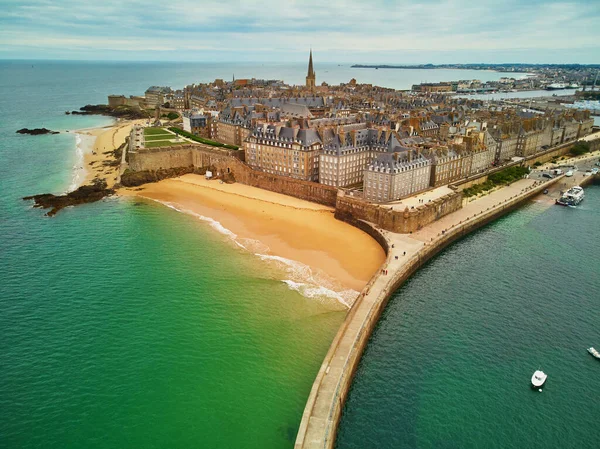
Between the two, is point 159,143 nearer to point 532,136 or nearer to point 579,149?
point 532,136

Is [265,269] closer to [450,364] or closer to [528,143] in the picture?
[450,364]

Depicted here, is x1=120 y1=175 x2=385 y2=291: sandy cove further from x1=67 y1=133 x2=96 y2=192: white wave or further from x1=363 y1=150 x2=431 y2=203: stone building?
x1=67 y1=133 x2=96 y2=192: white wave

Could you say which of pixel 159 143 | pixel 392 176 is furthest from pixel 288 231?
pixel 159 143

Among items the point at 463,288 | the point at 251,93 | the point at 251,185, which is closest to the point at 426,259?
the point at 463,288

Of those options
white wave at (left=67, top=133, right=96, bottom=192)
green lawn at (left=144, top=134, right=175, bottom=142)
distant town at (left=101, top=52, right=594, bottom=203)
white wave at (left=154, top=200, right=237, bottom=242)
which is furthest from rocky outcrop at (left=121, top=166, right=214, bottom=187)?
green lawn at (left=144, top=134, right=175, bottom=142)

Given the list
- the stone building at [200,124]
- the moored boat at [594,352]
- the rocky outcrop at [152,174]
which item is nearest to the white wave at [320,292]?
the moored boat at [594,352]
